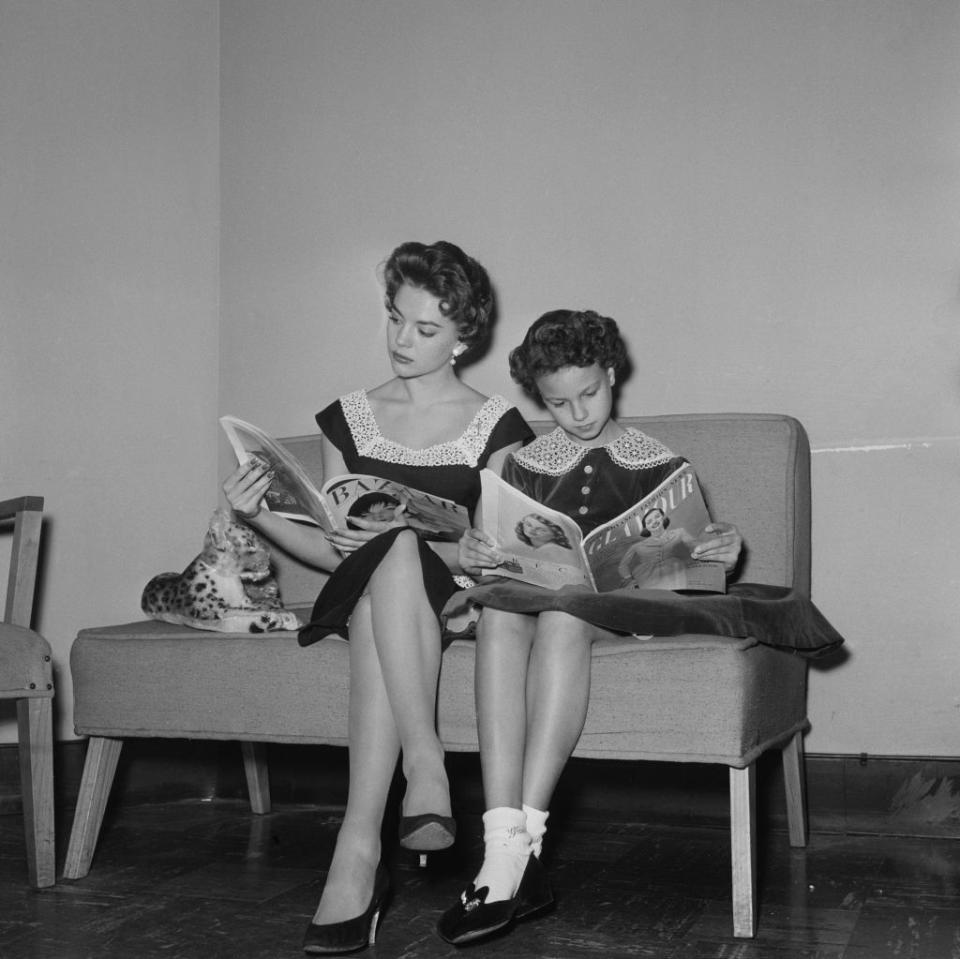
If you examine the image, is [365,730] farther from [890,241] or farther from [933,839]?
[890,241]

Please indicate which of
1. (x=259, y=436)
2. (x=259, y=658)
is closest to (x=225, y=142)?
(x=259, y=436)

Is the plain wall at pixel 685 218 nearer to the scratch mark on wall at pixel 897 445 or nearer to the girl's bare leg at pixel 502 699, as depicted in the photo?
the scratch mark on wall at pixel 897 445

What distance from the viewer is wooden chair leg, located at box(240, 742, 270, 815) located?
8.86 ft

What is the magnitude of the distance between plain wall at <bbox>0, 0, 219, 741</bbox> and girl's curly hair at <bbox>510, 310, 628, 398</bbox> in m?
1.08

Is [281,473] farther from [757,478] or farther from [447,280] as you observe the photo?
[757,478]

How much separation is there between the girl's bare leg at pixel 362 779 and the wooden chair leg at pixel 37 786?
0.57 meters

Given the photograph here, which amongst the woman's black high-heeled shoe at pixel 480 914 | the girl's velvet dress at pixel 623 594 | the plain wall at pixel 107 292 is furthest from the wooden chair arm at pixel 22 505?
the woman's black high-heeled shoe at pixel 480 914

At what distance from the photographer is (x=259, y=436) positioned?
199 centimetres

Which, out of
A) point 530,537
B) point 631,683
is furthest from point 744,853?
point 530,537

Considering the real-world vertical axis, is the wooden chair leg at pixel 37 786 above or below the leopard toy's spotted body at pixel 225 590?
below

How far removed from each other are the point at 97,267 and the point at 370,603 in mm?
1361

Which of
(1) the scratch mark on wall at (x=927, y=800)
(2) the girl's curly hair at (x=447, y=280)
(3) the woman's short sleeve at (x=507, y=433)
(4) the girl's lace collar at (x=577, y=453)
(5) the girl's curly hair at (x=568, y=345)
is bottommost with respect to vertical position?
(1) the scratch mark on wall at (x=927, y=800)

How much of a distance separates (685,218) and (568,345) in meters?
0.63

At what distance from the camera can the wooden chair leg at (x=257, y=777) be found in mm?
2701
